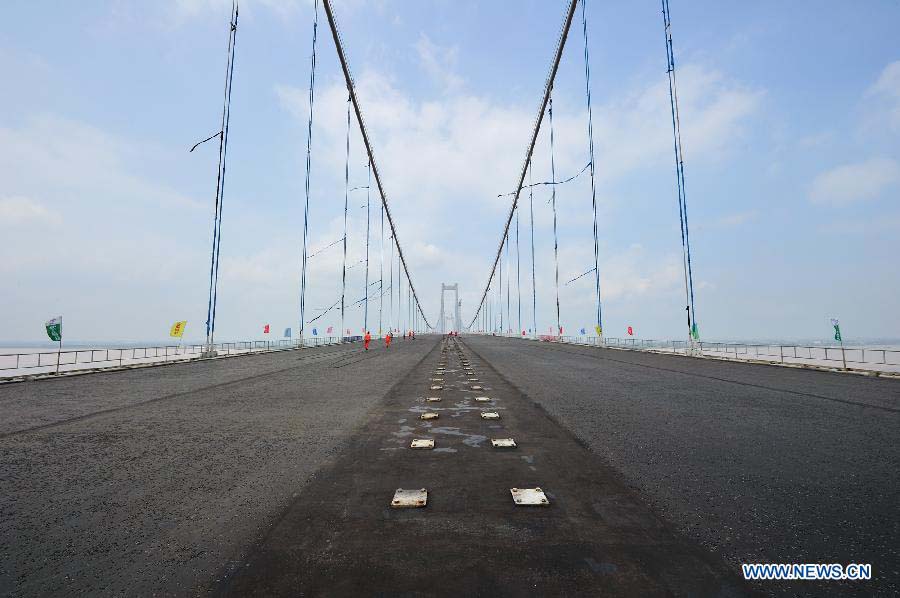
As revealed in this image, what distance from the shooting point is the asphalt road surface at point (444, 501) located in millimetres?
2025

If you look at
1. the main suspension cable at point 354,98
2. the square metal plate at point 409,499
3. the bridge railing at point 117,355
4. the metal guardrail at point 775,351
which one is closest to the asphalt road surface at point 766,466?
the square metal plate at point 409,499

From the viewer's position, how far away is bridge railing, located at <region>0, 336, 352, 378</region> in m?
15.4

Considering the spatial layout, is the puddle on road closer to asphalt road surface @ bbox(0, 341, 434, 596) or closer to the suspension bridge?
the suspension bridge

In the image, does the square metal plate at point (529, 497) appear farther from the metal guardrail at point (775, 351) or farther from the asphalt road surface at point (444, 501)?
the metal guardrail at point (775, 351)

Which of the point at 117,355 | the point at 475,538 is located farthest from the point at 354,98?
the point at 475,538

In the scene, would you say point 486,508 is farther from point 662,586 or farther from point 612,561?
point 662,586

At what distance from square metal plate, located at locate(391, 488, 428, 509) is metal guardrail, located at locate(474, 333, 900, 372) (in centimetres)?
1739

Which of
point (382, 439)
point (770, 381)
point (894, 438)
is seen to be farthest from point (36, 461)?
point (770, 381)

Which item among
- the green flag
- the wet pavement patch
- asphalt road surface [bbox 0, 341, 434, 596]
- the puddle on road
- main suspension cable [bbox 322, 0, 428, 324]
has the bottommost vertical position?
asphalt road surface [bbox 0, 341, 434, 596]

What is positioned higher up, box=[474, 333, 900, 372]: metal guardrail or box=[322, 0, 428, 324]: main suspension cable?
box=[322, 0, 428, 324]: main suspension cable

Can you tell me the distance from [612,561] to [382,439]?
10.5ft

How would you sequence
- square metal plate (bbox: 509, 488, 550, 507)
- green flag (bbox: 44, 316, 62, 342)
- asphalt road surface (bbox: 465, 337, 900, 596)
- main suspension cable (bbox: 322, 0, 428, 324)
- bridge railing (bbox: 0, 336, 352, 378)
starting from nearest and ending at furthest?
asphalt road surface (bbox: 465, 337, 900, 596) < square metal plate (bbox: 509, 488, 550, 507) < green flag (bbox: 44, 316, 62, 342) < bridge railing (bbox: 0, 336, 352, 378) < main suspension cable (bbox: 322, 0, 428, 324)

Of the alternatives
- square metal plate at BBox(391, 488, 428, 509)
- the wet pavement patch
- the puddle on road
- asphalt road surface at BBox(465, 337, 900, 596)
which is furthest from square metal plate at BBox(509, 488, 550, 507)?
the puddle on road

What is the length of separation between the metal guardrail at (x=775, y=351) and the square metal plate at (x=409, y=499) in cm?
1739
